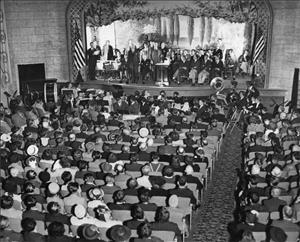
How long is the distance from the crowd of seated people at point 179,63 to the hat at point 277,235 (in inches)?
554

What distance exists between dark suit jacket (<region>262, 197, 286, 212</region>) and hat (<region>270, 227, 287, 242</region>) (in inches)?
40.1

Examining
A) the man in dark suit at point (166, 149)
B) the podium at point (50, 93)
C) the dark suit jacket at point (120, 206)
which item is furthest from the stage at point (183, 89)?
the dark suit jacket at point (120, 206)

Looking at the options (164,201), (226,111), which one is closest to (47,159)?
(164,201)

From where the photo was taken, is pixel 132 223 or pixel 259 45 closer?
pixel 132 223

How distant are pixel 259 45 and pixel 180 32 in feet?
14.4

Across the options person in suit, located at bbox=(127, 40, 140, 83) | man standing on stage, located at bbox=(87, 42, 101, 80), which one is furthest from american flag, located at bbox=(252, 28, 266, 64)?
man standing on stage, located at bbox=(87, 42, 101, 80)

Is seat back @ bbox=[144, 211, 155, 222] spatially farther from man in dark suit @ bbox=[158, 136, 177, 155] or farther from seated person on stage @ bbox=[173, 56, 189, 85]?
seated person on stage @ bbox=[173, 56, 189, 85]

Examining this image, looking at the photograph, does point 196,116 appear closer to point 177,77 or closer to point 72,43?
point 177,77

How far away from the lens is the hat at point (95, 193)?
7.45 m

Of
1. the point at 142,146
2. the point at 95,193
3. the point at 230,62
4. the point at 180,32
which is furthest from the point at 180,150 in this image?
the point at 180,32

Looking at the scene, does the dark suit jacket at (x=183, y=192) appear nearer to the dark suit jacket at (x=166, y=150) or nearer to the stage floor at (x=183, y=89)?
the dark suit jacket at (x=166, y=150)

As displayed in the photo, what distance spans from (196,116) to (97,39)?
34.1 ft

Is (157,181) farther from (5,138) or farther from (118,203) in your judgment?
(5,138)

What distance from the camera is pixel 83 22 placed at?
20656 millimetres
